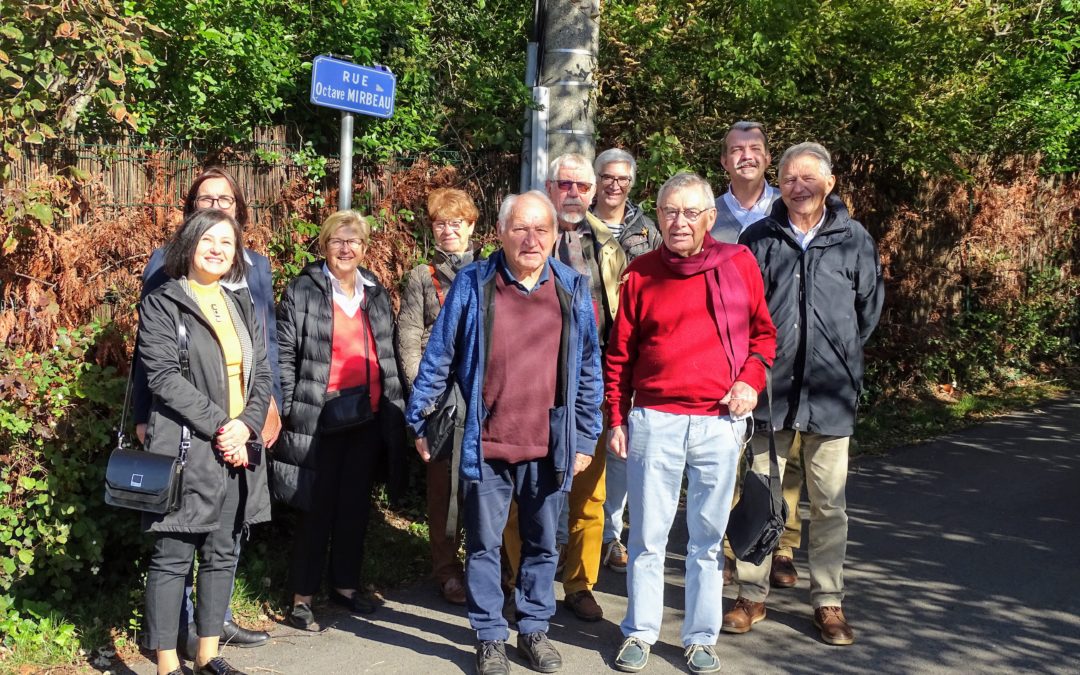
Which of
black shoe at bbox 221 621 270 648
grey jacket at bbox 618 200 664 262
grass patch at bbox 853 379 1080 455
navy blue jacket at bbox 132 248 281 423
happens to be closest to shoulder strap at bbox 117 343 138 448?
navy blue jacket at bbox 132 248 281 423

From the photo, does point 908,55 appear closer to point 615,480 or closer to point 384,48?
point 384,48

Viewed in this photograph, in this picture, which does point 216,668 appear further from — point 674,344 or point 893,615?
point 893,615

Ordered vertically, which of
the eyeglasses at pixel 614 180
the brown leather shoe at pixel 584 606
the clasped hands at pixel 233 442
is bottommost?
the brown leather shoe at pixel 584 606

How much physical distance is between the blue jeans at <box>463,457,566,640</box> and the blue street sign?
2192 millimetres

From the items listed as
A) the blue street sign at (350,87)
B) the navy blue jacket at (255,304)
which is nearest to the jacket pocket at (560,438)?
the navy blue jacket at (255,304)

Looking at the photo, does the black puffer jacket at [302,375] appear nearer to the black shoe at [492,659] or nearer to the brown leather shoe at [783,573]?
the black shoe at [492,659]

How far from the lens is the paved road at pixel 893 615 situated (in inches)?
180

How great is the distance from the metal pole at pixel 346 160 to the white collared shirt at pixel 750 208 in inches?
77.3

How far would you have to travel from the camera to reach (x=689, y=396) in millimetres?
4402

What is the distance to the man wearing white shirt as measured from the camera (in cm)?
550

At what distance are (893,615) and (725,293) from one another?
1901mm

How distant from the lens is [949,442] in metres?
8.87

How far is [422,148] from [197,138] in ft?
4.84

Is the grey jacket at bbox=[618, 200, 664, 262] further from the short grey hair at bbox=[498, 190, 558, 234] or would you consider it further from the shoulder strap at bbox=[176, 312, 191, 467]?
the shoulder strap at bbox=[176, 312, 191, 467]
